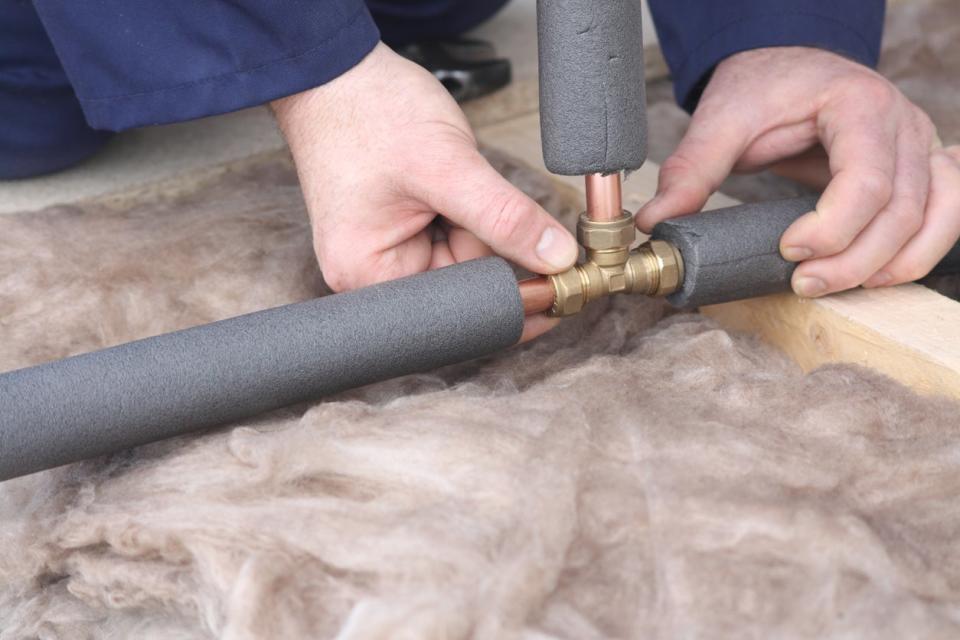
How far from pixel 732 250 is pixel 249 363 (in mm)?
402

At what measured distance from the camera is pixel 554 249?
2.58 ft

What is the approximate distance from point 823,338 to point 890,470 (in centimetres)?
23

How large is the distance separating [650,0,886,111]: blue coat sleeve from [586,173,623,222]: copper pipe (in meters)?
0.38

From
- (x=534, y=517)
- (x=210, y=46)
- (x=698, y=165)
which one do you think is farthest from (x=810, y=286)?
(x=210, y=46)

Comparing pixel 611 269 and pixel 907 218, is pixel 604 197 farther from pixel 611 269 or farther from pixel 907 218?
pixel 907 218

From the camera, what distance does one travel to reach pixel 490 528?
0.59 meters

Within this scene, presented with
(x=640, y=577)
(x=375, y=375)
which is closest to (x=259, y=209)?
(x=375, y=375)

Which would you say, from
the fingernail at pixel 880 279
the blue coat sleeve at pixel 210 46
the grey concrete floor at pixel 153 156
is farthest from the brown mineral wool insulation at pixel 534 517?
the grey concrete floor at pixel 153 156

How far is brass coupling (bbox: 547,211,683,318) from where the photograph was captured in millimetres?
798

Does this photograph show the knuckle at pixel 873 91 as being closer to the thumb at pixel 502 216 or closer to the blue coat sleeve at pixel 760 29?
the blue coat sleeve at pixel 760 29

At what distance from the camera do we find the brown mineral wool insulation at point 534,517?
56 centimetres

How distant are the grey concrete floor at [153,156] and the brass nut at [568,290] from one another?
2.07 feet

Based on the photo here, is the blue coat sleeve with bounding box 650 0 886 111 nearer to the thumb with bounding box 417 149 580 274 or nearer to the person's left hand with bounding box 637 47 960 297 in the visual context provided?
the person's left hand with bounding box 637 47 960 297

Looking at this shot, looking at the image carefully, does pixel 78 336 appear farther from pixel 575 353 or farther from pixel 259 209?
pixel 575 353
